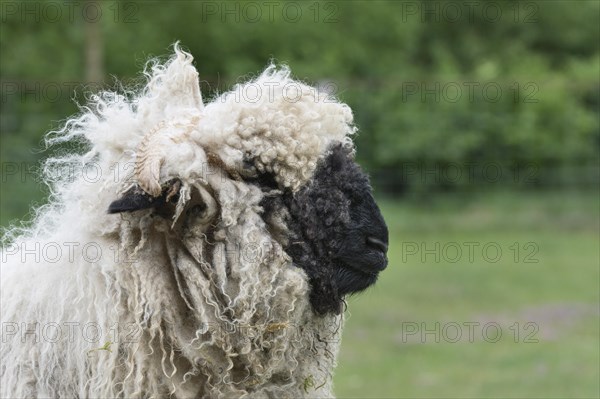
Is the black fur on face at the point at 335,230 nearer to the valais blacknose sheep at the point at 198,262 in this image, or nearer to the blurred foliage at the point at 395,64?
the valais blacknose sheep at the point at 198,262

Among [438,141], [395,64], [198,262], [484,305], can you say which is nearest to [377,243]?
[198,262]

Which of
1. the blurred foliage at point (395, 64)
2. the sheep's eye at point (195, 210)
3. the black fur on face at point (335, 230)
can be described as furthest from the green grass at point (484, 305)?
the sheep's eye at point (195, 210)

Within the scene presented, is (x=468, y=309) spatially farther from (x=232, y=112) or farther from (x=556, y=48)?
(x=556, y=48)

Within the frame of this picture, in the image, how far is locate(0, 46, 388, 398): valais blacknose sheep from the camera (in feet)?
11.0

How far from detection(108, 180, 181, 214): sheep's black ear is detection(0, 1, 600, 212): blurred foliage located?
426 inches

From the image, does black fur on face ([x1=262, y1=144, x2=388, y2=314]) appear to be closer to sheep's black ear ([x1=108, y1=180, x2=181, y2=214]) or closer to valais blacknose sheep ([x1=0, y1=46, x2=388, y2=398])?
valais blacknose sheep ([x1=0, y1=46, x2=388, y2=398])

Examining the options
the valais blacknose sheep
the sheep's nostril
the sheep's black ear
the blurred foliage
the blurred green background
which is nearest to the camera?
the sheep's black ear

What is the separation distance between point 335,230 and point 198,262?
1.68 feet

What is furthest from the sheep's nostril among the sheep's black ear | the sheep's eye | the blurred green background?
the blurred green background

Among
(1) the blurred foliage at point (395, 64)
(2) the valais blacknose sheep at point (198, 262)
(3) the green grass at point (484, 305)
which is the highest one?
(1) the blurred foliage at point (395, 64)

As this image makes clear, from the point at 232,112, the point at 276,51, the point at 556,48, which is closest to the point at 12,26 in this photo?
the point at 276,51

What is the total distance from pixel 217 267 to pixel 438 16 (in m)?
23.0

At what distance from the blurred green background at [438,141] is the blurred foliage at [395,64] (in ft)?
0.13

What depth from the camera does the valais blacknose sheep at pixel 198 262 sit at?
337 centimetres
